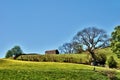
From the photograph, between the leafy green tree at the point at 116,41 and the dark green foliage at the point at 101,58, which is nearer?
the leafy green tree at the point at 116,41

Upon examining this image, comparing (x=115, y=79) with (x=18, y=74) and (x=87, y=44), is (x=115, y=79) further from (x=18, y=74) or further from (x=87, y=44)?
(x=87, y=44)

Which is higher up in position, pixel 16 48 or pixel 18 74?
pixel 16 48

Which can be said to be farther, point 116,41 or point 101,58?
point 101,58

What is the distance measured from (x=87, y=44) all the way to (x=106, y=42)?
21.7ft

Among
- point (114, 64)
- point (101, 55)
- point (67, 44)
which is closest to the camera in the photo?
point (114, 64)

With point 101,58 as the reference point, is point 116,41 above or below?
above

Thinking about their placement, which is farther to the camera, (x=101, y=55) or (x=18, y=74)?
(x=101, y=55)

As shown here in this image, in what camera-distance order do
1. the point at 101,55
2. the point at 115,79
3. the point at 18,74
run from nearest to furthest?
the point at 18,74 → the point at 115,79 → the point at 101,55

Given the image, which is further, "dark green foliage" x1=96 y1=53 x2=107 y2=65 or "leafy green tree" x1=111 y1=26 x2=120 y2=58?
"dark green foliage" x1=96 y1=53 x2=107 y2=65

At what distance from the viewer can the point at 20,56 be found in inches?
3184

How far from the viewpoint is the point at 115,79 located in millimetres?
44562

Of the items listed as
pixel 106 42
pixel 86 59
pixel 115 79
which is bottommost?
pixel 115 79

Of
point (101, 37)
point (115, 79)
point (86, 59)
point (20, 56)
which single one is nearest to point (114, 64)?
point (86, 59)

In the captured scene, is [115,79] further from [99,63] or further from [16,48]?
[16,48]
